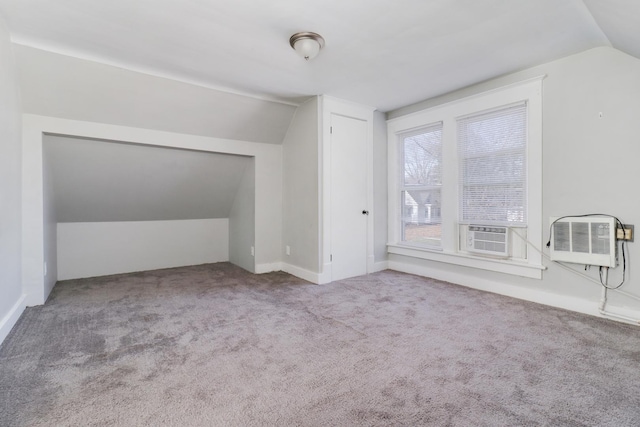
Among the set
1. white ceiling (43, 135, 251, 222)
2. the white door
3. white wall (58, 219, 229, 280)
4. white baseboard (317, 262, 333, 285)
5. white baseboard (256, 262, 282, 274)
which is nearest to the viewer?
white ceiling (43, 135, 251, 222)

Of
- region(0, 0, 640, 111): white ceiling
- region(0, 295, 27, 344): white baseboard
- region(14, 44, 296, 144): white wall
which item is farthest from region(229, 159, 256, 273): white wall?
region(0, 295, 27, 344): white baseboard

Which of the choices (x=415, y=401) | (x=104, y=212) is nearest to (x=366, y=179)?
(x=415, y=401)

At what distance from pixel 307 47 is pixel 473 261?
281cm

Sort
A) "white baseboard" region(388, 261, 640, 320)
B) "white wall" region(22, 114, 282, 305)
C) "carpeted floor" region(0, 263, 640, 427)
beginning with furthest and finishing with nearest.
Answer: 1. "white wall" region(22, 114, 282, 305)
2. "white baseboard" region(388, 261, 640, 320)
3. "carpeted floor" region(0, 263, 640, 427)

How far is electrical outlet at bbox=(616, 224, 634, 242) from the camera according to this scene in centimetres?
247

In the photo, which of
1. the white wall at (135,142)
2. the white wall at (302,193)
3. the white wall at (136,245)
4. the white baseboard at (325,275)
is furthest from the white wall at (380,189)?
the white wall at (136,245)

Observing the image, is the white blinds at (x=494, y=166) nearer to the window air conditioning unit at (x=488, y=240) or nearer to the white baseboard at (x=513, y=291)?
the window air conditioning unit at (x=488, y=240)

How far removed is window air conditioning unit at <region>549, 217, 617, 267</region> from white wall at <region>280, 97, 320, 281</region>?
239cm

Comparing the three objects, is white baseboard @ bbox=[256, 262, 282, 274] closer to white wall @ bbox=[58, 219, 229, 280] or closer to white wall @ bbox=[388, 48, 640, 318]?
white wall @ bbox=[58, 219, 229, 280]

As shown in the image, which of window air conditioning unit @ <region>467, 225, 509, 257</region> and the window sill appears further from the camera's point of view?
window air conditioning unit @ <region>467, 225, 509, 257</region>

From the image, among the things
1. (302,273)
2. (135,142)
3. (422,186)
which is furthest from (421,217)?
(135,142)

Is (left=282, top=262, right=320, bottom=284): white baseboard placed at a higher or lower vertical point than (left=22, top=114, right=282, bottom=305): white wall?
lower

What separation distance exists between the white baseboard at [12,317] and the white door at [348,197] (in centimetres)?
293

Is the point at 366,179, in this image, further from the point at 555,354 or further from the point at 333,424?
the point at 333,424
